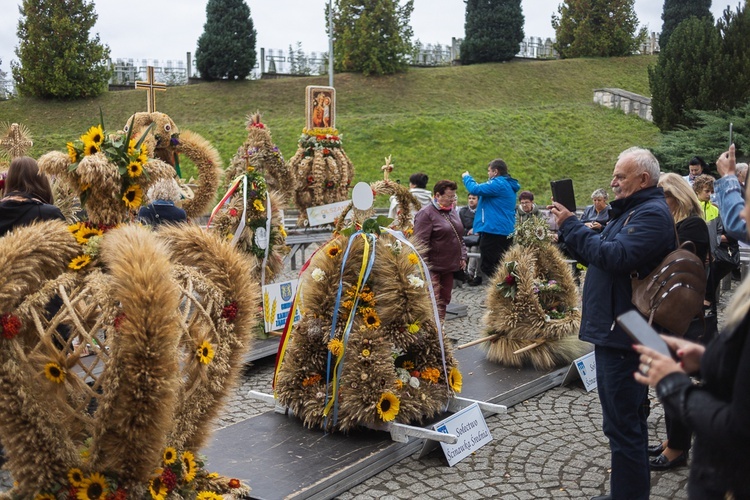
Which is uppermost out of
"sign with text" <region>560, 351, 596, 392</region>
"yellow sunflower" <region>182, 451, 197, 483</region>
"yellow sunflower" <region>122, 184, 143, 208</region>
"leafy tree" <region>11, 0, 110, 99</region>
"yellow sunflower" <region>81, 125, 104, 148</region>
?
"leafy tree" <region>11, 0, 110, 99</region>

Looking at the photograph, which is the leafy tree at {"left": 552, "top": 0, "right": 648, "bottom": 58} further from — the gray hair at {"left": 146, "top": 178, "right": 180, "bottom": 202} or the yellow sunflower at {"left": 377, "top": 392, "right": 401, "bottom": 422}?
the yellow sunflower at {"left": 377, "top": 392, "right": 401, "bottom": 422}

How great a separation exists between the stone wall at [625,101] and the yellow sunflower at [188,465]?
2940 centimetres

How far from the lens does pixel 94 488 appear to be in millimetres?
3334

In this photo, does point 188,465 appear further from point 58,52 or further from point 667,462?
point 58,52

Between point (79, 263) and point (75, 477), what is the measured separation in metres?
0.99

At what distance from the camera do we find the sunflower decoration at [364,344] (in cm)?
519

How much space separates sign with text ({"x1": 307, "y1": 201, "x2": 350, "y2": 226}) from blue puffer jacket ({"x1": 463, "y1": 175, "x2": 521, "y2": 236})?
2530mm

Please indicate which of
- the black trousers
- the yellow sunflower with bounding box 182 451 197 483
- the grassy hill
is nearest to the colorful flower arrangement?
the black trousers

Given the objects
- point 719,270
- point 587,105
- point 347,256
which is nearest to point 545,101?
point 587,105

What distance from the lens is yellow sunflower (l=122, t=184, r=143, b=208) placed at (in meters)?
3.75

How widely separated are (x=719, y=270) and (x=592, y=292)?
481 centimetres

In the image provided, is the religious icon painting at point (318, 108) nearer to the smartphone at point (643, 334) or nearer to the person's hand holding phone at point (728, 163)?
the person's hand holding phone at point (728, 163)

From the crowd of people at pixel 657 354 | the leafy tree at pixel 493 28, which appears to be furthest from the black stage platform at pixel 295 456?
the leafy tree at pixel 493 28

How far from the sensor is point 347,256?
536 centimetres
